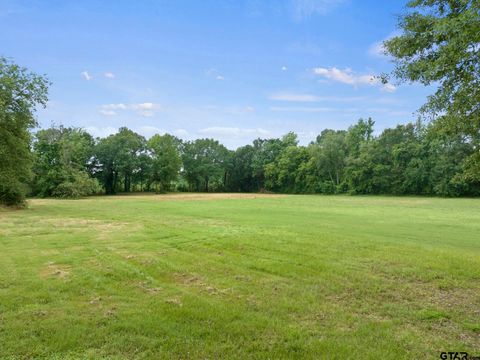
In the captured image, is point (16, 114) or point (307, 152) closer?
point (16, 114)

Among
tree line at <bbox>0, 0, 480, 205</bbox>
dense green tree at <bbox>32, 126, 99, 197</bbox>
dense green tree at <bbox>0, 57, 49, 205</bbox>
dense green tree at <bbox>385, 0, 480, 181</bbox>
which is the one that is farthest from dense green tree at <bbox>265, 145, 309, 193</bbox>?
dense green tree at <bbox>385, 0, 480, 181</bbox>

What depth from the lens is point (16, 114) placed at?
2123 centimetres

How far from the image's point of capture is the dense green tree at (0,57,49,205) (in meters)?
20.1

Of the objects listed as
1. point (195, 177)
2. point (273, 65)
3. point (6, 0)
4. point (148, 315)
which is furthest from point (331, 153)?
point (148, 315)

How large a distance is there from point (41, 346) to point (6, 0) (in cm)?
1417

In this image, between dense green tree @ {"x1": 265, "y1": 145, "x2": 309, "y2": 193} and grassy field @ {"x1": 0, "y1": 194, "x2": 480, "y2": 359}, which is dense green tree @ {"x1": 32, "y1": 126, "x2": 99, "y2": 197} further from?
dense green tree @ {"x1": 265, "y1": 145, "x2": 309, "y2": 193}

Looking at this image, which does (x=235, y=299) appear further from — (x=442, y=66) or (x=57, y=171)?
(x=57, y=171)

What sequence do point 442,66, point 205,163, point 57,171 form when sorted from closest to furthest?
point 442,66, point 57,171, point 205,163

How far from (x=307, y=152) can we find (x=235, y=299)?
2994 inches

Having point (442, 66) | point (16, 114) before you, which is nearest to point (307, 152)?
point (16, 114)

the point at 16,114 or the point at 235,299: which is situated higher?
the point at 16,114

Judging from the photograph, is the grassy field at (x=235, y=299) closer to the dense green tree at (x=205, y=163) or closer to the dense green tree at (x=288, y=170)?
the dense green tree at (x=288, y=170)

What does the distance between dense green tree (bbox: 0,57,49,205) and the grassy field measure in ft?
39.9

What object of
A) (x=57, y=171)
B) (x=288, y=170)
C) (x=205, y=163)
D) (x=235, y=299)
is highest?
(x=205, y=163)
